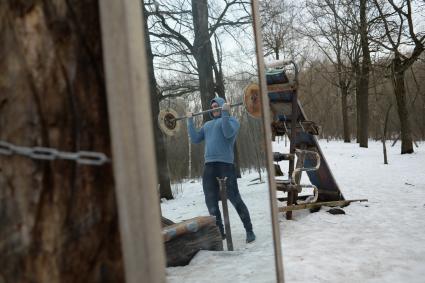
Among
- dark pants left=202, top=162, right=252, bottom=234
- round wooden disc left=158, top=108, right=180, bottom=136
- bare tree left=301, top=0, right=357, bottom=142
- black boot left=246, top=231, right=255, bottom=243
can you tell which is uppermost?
bare tree left=301, top=0, right=357, bottom=142

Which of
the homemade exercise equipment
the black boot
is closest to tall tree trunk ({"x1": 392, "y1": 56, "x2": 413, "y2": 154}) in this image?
the homemade exercise equipment

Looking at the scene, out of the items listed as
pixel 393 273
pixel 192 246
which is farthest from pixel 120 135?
pixel 393 273

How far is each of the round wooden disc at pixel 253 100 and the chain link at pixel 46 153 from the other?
113 centimetres

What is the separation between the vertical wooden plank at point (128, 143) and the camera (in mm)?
1096

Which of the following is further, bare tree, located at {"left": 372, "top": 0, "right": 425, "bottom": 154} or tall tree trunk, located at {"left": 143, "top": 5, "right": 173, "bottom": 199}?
bare tree, located at {"left": 372, "top": 0, "right": 425, "bottom": 154}

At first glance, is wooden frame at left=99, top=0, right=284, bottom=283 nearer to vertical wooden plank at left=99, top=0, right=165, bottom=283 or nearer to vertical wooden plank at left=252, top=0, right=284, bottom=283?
vertical wooden plank at left=99, top=0, right=165, bottom=283

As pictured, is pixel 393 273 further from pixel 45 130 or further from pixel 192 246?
pixel 45 130

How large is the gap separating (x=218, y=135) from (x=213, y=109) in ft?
0.72

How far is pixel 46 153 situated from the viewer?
3.72 ft

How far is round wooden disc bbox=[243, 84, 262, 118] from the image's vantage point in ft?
7.09

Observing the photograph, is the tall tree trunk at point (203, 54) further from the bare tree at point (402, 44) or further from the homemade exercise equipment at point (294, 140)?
the bare tree at point (402, 44)

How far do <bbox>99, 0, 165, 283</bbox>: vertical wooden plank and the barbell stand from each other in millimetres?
1101

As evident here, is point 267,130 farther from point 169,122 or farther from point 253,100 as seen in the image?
point 169,122

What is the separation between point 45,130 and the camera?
1.14 metres
